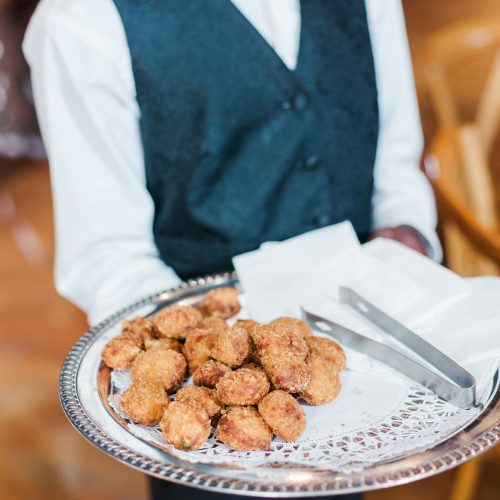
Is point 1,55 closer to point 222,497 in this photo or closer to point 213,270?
point 213,270

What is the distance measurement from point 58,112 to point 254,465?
66 centimetres

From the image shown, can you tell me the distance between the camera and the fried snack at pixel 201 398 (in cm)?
81

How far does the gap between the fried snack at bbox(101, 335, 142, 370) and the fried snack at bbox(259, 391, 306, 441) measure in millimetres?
202

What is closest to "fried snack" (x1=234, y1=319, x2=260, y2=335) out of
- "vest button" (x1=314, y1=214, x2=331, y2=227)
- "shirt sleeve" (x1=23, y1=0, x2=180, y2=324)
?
"shirt sleeve" (x1=23, y1=0, x2=180, y2=324)

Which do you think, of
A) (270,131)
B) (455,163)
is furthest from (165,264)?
(455,163)

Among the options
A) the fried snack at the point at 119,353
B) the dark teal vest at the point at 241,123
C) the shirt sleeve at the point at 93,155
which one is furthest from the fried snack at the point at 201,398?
the dark teal vest at the point at 241,123

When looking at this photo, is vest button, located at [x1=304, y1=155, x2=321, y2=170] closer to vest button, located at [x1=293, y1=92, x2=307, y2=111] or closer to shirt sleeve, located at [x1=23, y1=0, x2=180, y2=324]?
vest button, located at [x1=293, y1=92, x2=307, y2=111]

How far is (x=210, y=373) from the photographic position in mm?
858

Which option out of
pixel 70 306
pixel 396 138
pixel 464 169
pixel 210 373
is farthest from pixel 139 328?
pixel 70 306

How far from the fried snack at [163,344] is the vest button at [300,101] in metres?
0.48

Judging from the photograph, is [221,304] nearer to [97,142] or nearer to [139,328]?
[139,328]

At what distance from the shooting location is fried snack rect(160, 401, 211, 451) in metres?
0.76

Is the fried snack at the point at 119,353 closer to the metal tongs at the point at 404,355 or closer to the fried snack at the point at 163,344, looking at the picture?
the fried snack at the point at 163,344

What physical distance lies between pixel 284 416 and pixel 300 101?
24.1 inches
